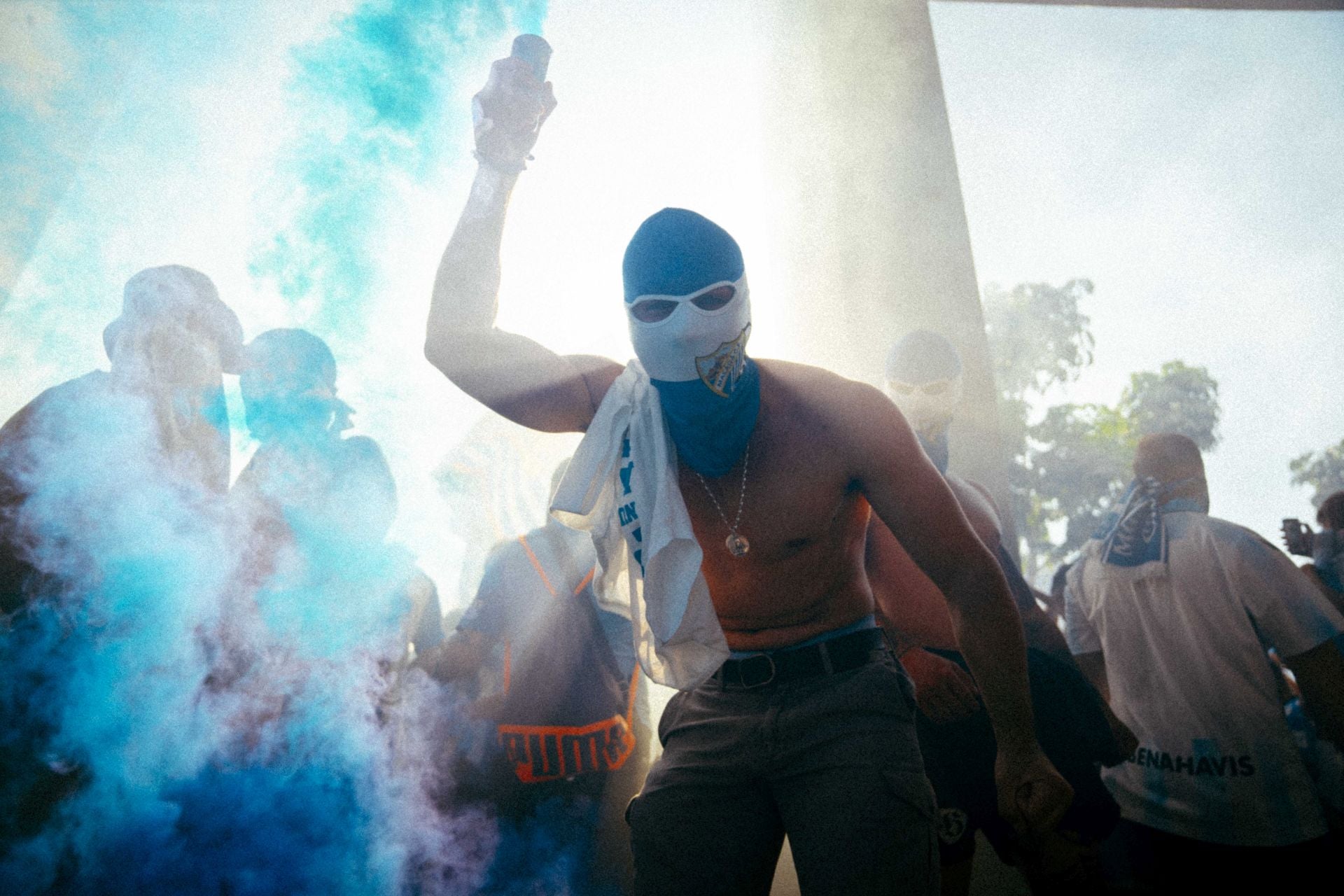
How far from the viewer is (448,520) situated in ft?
11.9

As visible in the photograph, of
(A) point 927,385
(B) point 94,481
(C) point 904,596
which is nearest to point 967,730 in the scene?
(C) point 904,596

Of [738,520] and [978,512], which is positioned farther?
[978,512]

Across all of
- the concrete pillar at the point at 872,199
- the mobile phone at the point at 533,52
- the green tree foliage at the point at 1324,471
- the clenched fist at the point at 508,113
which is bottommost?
the green tree foliage at the point at 1324,471

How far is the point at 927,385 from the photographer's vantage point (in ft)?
12.1

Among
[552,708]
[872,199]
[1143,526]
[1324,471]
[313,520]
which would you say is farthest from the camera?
[1324,471]

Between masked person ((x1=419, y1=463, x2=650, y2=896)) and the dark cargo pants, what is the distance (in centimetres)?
111

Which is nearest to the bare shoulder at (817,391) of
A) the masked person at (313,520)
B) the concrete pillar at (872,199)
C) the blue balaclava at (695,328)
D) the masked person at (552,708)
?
the blue balaclava at (695,328)

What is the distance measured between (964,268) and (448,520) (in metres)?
4.79

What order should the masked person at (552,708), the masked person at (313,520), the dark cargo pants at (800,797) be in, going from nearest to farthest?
the dark cargo pants at (800,797) → the masked person at (313,520) → the masked person at (552,708)

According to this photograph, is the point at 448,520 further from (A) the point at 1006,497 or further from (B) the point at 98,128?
(A) the point at 1006,497

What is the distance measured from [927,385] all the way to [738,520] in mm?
2187

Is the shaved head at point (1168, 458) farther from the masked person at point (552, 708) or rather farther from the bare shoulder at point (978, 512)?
the masked person at point (552, 708)

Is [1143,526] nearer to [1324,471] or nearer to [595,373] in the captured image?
[595,373]

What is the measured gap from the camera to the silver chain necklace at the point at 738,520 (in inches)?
74.4
